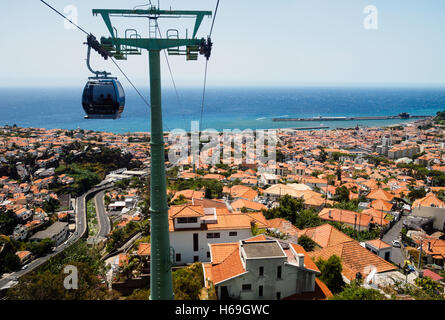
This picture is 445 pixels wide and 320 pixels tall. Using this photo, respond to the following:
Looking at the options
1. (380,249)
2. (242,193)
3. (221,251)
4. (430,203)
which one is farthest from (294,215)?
(430,203)

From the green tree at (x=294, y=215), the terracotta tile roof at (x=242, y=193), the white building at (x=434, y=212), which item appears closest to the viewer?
the green tree at (x=294, y=215)

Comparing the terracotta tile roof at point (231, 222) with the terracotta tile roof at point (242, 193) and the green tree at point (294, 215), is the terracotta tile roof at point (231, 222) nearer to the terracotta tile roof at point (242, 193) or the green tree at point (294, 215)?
the green tree at point (294, 215)

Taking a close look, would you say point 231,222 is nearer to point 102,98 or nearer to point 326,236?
point 326,236

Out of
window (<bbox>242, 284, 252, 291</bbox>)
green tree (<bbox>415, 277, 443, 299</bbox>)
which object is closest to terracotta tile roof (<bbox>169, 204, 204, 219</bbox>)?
window (<bbox>242, 284, 252, 291</bbox>)

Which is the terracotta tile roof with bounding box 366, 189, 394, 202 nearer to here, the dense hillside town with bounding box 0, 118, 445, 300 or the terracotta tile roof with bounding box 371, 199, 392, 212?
the dense hillside town with bounding box 0, 118, 445, 300

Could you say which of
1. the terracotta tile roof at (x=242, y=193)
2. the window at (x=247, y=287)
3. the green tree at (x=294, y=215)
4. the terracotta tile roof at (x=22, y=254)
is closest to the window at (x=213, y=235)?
the window at (x=247, y=287)

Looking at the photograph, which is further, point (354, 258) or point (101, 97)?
point (354, 258)
